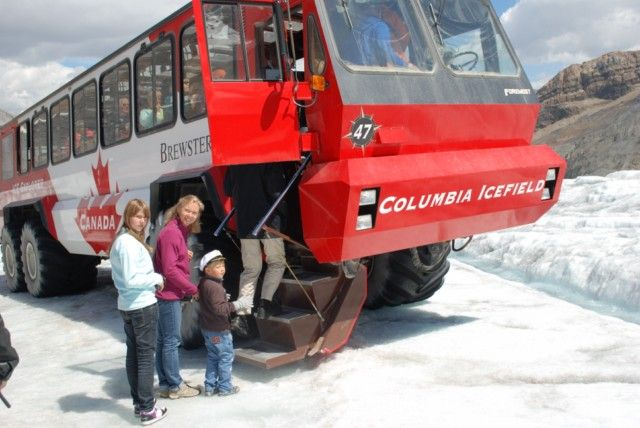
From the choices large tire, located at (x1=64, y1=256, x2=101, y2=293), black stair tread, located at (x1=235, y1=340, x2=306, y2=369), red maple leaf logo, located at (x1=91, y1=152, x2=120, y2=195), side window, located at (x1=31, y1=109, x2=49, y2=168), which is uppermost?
side window, located at (x1=31, y1=109, x2=49, y2=168)

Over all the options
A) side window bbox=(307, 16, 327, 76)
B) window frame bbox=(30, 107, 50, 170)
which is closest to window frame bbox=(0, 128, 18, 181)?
window frame bbox=(30, 107, 50, 170)

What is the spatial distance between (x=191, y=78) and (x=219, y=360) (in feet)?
7.38

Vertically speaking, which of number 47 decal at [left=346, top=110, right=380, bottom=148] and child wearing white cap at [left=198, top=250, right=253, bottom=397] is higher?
number 47 decal at [left=346, top=110, right=380, bottom=148]

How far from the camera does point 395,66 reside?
495 cm

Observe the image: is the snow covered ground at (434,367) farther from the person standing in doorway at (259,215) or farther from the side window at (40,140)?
the side window at (40,140)

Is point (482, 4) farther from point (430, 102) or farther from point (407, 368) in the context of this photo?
point (407, 368)

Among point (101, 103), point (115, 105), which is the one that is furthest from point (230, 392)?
point (101, 103)

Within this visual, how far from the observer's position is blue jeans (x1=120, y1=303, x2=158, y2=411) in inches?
163

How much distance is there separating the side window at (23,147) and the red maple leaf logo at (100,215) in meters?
2.74

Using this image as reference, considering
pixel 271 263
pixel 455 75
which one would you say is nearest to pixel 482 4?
pixel 455 75

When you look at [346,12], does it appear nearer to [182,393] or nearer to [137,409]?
[182,393]

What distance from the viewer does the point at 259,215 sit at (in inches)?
189

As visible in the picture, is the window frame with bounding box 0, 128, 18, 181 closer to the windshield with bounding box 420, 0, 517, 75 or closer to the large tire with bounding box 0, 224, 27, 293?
the large tire with bounding box 0, 224, 27, 293

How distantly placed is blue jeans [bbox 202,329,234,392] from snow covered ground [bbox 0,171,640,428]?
0.11m
